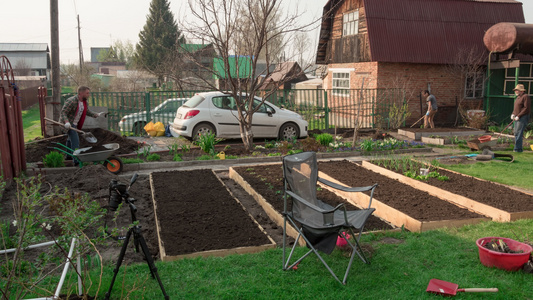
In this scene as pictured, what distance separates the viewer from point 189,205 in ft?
22.2

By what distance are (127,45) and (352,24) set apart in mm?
64329

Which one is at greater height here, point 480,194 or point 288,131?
point 288,131

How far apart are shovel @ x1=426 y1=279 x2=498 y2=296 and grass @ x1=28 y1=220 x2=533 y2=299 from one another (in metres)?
0.05

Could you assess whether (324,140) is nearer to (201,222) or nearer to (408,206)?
(408,206)

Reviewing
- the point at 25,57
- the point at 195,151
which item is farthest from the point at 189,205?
the point at 25,57

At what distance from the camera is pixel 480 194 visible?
23.1 ft

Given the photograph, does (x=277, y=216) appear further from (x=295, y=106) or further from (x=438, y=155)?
(x=295, y=106)

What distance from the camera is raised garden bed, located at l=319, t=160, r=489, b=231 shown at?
19.0ft

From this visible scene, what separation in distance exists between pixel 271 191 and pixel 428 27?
1531 cm

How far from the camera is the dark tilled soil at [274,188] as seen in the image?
20.1ft

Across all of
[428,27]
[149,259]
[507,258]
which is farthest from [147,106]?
[507,258]

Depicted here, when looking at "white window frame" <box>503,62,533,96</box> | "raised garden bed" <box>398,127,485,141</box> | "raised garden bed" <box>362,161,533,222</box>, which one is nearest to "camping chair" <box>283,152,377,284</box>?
"raised garden bed" <box>362,161,533,222</box>

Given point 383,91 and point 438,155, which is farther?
point 383,91

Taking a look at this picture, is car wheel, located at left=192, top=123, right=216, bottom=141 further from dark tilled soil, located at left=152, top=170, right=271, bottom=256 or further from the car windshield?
dark tilled soil, located at left=152, top=170, right=271, bottom=256
